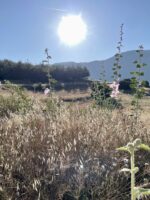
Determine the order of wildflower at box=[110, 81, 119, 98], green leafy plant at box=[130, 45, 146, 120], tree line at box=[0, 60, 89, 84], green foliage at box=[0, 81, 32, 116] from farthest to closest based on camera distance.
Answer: tree line at box=[0, 60, 89, 84] → green foliage at box=[0, 81, 32, 116] → wildflower at box=[110, 81, 119, 98] → green leafy plant at box=[130, 45, 146, 120]

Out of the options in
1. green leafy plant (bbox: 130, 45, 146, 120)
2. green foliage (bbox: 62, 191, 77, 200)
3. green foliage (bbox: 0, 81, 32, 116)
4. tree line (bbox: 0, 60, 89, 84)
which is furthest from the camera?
tree line (bbox: 0, 60, 89, 84)

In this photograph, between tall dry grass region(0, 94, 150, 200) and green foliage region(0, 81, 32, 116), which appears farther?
green foliage region(0, 81, 32, 116)

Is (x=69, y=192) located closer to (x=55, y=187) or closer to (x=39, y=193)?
(x=55, y=187)

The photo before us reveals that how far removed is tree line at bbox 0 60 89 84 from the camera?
3975cm

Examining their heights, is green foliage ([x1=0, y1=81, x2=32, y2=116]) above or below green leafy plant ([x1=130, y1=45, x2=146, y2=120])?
below

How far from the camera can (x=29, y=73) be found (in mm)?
41250

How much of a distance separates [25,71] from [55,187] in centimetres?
3853

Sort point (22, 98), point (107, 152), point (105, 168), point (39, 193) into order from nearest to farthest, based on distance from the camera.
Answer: point (39, 193)
point (105, 168)
point (107, 152)
point (22, 98)

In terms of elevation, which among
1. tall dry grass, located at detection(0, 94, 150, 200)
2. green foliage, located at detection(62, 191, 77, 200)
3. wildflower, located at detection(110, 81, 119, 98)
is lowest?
green foliage, located at detection(62, 191, 77, 200)

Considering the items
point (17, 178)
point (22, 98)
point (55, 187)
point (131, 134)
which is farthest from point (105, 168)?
point (22, 98)

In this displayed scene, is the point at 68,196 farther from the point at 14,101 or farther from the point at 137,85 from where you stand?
the point at 14,101

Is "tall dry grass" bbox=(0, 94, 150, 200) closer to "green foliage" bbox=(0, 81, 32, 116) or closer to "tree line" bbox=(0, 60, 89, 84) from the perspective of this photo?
"green foliage" bbox=(0, 81, 32, 116)

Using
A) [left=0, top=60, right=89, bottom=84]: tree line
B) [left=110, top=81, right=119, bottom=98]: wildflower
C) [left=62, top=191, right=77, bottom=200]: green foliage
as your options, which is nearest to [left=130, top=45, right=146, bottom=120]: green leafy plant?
[left=110, top=81, right=119, bottom=98]: wildflower

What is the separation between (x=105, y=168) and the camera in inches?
131
